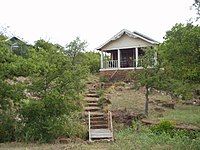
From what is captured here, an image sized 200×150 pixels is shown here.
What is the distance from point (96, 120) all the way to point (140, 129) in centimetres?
253

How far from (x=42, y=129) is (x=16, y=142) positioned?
1250mm

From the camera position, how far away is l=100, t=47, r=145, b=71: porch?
35156mm

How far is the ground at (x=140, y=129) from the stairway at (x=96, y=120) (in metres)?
0.52

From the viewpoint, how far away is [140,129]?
1909cm

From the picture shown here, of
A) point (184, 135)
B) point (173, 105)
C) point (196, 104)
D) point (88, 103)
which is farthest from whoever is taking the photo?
point (196, 104)

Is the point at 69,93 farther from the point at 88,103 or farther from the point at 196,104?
the point at 196,104

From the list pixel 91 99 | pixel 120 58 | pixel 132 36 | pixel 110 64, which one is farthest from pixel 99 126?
pixel 120 58

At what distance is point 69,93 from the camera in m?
16.8

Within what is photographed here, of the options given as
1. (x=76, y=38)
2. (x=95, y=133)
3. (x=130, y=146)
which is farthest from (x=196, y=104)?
(x=76, y=38)

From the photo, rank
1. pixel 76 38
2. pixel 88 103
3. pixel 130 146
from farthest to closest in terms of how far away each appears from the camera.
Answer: pixel 76 38, pixel 88 103, pixel 130 146

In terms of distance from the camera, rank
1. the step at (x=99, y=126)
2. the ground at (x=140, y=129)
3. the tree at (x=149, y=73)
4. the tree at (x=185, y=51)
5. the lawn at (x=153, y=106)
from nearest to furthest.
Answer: the tree at (x=185, y=51)
the ground at (x=140, y=129)
the step at (x=99, y=126)
the lawn at (x=153, y=106)
the tree at (x=149, y=73)

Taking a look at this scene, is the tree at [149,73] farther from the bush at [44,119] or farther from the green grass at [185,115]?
the bush at [44,119]

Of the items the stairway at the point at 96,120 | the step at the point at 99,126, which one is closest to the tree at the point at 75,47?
the stairway at the point at 96,120

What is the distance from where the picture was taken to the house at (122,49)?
3434 centimetres
